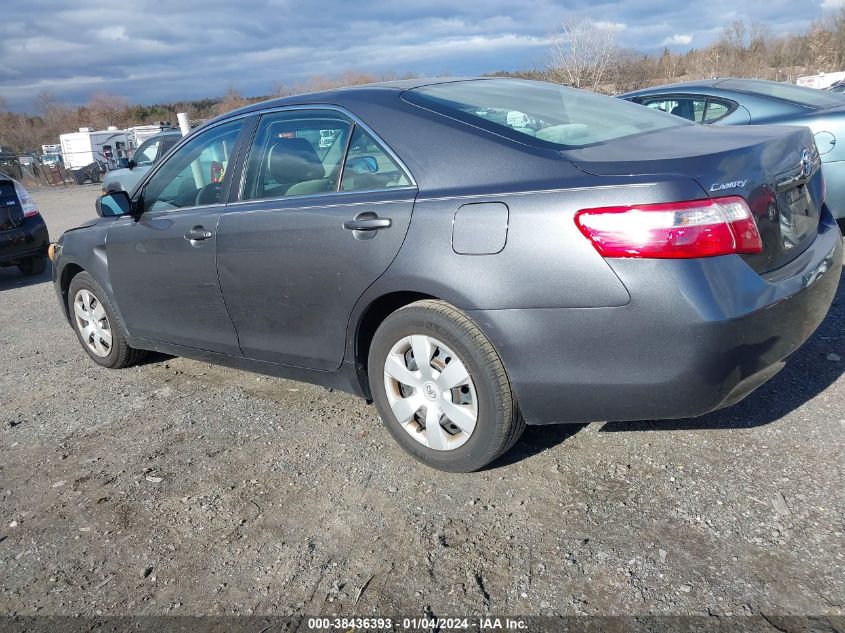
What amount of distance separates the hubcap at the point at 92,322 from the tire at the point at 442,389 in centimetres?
262

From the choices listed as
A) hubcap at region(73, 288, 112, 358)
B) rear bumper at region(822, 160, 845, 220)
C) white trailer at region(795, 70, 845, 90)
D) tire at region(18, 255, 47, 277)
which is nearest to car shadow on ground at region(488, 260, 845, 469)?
rear bumper at region(822, 160, 845, 220)

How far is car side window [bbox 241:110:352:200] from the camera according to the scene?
3486 millimetres

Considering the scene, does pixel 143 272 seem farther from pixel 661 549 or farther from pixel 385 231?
pixel 661 549

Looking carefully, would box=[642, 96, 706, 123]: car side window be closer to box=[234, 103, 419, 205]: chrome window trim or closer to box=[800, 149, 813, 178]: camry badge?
box=[800, 149, 813, 178]: camry badge

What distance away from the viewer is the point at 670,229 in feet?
8.08

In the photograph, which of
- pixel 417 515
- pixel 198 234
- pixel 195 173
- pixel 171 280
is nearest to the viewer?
pixel 417 515

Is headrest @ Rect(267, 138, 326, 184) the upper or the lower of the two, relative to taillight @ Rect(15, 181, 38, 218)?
upper

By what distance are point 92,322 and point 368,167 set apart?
2.89 meters

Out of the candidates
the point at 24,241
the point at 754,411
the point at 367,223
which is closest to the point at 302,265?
the point at 367,223

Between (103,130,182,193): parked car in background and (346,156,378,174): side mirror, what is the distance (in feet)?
45.8

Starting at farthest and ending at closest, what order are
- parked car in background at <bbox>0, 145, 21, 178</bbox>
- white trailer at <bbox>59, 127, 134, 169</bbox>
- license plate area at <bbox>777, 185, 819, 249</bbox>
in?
white trailer at <bbox>59, 127, 134, 169</bbox>
parked car in background at <bbox>0, 145, 21, 178</bbox>
license plate area at <bbox>777, 185, 819, 249</bbox>

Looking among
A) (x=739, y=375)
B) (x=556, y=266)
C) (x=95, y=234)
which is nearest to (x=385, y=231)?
(x=556, y=266)

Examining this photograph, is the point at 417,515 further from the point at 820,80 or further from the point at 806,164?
the point at 820,80

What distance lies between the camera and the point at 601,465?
318 centimetres
